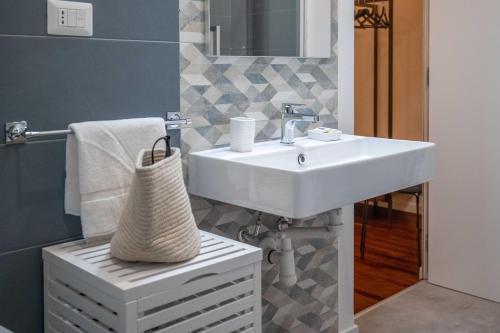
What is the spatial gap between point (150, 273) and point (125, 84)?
26.5 inches

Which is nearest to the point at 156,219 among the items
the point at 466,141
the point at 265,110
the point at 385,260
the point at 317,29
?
the point at 265,110

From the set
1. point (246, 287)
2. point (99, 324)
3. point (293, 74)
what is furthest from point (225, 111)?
point (99, 324)

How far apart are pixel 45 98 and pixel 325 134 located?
1.13 metres

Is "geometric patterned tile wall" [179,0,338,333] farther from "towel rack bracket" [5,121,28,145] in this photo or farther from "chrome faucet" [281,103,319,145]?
"towel rack bracket" [5,121,28,145]

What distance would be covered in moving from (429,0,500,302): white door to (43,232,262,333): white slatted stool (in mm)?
1797

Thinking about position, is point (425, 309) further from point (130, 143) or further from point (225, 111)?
point (130, 143)

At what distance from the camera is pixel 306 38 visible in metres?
2.42

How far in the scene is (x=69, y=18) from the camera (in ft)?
5.64

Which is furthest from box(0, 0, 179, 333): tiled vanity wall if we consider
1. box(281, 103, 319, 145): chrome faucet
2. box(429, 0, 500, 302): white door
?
box(429, 0, 500, 302): white door

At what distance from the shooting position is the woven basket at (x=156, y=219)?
151cm

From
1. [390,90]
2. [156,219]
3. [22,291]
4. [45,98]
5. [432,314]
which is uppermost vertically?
[390,90]

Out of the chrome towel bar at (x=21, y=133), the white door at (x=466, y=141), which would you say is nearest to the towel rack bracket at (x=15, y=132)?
the chrome towel bar at (x=21, y=133)

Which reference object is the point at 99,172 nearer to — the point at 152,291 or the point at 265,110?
the point at 152,291

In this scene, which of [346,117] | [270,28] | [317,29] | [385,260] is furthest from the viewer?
[385,260]
